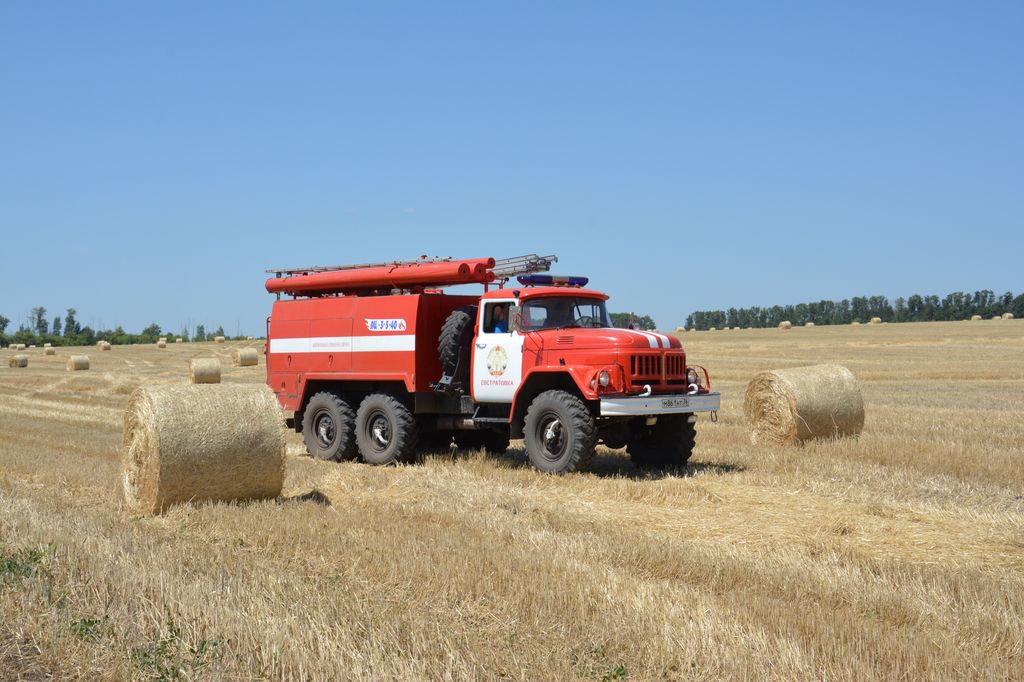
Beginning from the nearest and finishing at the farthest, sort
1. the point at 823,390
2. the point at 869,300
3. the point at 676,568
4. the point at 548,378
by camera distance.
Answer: the point at 676,568 < the point at 548,378 < the point at 823,390 < the point at 869,300

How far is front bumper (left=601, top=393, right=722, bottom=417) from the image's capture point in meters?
11.5

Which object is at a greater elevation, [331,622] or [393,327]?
[393,327]

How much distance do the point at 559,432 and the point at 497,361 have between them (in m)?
1.36

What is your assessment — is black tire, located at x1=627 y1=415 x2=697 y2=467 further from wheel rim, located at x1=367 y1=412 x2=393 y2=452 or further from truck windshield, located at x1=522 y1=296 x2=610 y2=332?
wheel rim, located at x1=367 y1=412 x2=393 y2=452

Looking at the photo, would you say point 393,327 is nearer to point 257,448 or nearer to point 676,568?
point 257,448

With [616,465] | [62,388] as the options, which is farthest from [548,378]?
[62,388]

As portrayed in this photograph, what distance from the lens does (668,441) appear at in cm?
1270

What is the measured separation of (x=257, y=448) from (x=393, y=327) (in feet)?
15.2

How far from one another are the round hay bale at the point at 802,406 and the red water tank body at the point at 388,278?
427cm

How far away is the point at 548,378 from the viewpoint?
12594 mm

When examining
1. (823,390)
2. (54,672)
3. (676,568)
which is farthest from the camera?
(823,390)

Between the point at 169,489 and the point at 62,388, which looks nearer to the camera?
the point at 169,489

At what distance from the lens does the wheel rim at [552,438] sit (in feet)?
39.9

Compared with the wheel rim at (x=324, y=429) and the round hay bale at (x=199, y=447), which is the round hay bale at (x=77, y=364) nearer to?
the wheel rim at (x=324, y=429)
